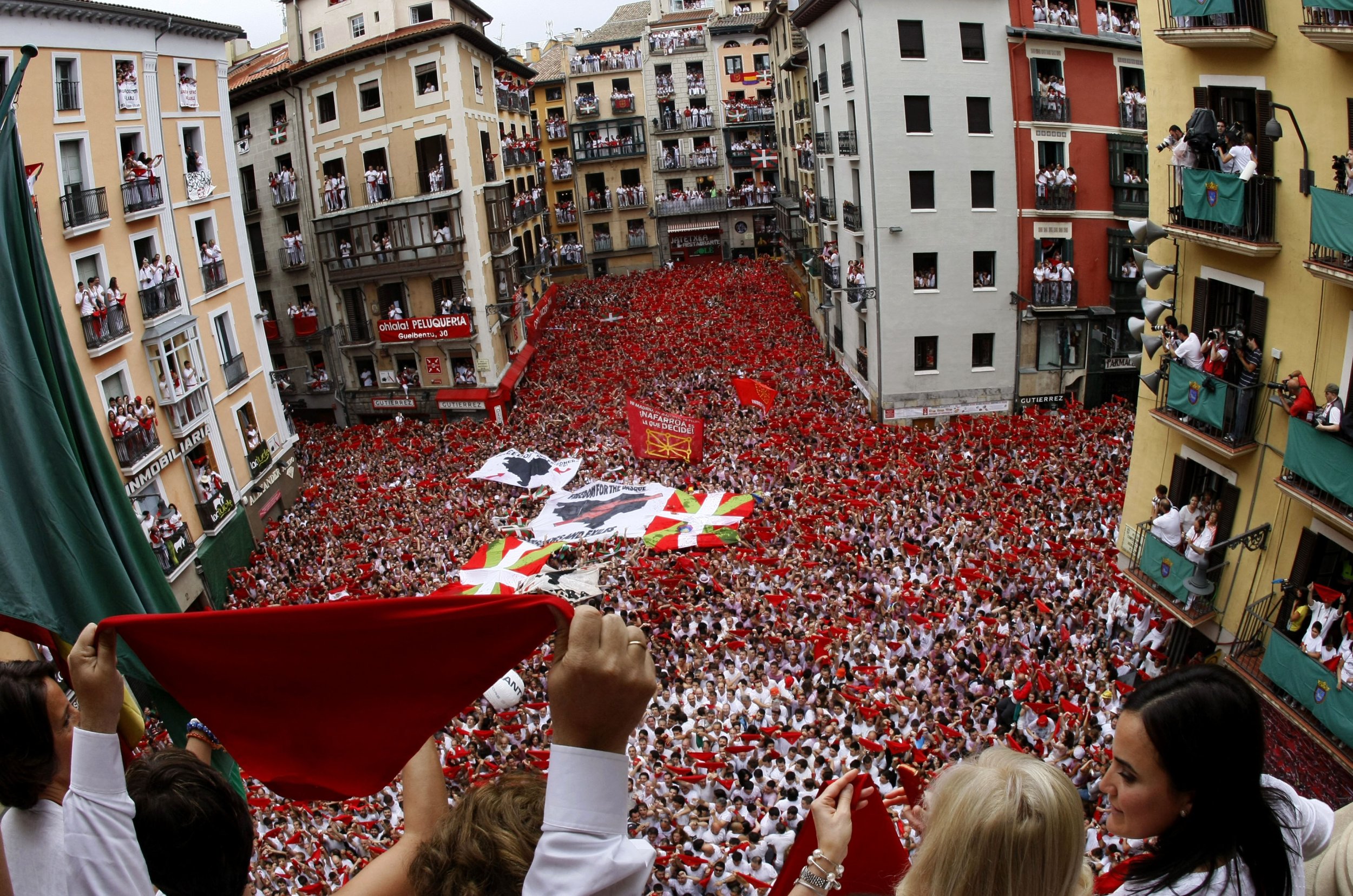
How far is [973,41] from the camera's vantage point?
1190 inches

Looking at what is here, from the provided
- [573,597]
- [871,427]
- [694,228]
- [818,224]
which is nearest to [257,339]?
[573,597]

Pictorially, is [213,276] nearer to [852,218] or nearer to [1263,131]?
[852,218]

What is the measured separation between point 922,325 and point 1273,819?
98.6 feet

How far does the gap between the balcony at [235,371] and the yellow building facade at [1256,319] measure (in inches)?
961

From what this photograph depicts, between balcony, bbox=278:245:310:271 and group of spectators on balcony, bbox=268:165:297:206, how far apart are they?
1.89m

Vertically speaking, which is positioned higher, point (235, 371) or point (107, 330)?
point (107, 330)

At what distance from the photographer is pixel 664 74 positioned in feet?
215

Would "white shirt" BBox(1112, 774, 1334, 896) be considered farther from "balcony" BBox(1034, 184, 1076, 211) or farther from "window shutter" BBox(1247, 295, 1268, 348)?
"balcony" BBox(1034, 184, 1076, 211)

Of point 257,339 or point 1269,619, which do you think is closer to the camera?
point 1269,619

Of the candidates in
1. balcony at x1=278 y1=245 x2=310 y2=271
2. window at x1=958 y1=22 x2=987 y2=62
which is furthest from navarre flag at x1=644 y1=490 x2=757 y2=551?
balcony at x1=278 y1=245 x2=310 y2=271

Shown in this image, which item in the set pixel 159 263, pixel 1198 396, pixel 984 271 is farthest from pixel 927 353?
pixel 159 263

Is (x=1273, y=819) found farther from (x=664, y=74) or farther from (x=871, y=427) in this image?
(x=664, y=74)

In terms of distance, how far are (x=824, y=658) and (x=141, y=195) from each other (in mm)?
21267

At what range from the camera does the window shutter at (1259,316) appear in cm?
1392
